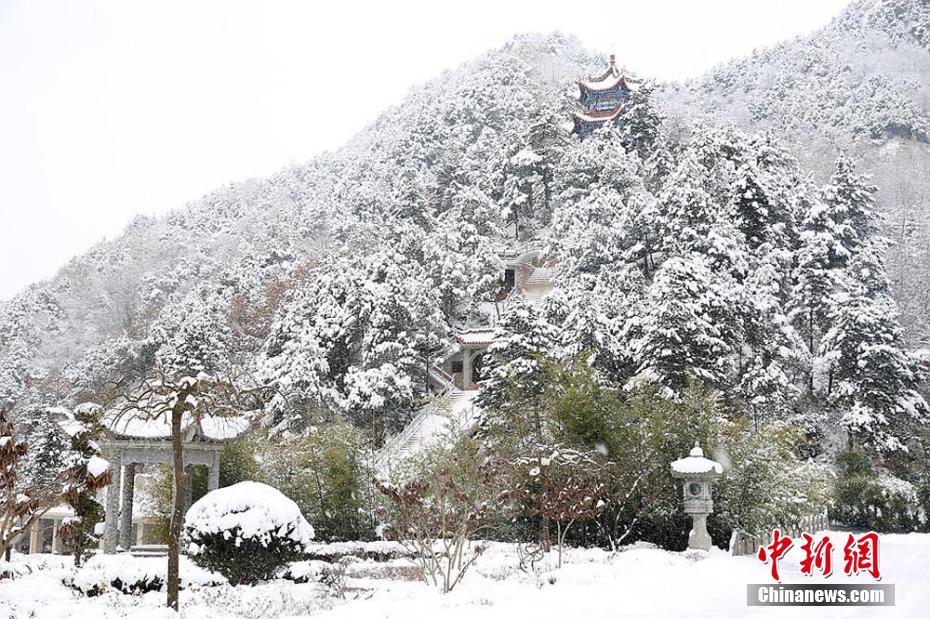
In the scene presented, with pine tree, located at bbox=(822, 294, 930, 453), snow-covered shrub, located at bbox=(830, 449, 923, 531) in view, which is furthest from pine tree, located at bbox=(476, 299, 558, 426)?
pine tree, located at bbox=(822, 294, 930, 453)

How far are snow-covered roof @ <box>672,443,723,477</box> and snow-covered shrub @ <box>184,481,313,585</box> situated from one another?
7.05 meters

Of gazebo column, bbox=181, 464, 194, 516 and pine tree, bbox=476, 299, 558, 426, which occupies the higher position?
pine tree, bbox=476, 299, 558, 426

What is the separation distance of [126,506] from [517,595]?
8781mm

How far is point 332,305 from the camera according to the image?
2994 cm

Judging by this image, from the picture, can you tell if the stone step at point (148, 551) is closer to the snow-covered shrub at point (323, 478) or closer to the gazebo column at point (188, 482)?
the gazebo column at point (188, 482)

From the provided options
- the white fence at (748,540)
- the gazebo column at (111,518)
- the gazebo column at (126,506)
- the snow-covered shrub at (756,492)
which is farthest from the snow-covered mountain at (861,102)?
the gazebo column at (111,518)

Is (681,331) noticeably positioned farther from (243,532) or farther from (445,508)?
(243,532)

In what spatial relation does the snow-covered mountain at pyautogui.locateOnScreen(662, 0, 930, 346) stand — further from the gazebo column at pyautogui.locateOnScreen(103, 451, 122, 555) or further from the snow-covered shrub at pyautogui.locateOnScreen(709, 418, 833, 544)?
the gazebo column at pyautogui.locateOnScreen(103, 451, 122, 555)

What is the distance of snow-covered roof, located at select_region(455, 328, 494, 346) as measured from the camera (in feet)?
101

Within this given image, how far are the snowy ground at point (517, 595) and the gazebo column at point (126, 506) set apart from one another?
1774mm

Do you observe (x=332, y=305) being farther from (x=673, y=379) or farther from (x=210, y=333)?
(x=673, y=379)

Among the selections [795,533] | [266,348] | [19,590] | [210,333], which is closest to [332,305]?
[266,348]

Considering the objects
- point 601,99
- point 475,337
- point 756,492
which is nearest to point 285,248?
point 475,337

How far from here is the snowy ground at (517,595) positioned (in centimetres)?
817
